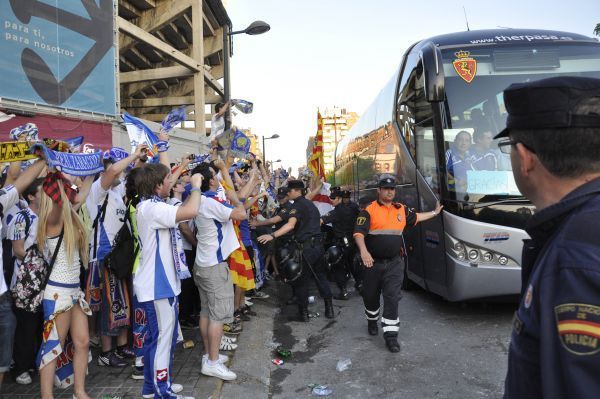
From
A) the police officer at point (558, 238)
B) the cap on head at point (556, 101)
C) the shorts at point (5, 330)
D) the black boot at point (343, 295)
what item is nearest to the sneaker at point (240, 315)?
the black boot at point (343, 295)

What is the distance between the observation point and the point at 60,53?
10.4 meters

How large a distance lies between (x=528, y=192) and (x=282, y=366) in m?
4.17

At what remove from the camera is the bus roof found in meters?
6.27

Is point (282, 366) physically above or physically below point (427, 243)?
below

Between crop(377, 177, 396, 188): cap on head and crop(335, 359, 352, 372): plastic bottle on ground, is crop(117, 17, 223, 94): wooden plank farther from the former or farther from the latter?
crop(335, 359, 352, 372): plastic bottle on ground

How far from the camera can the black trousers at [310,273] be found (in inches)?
263

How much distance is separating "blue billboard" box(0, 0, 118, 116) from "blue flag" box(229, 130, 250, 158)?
602 centimetres

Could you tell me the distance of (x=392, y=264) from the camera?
556cm

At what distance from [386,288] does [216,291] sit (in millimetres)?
2149

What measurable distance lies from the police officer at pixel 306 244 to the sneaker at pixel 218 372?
243cm

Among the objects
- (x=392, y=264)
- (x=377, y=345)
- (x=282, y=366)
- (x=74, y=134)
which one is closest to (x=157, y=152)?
(x=282, y=366)

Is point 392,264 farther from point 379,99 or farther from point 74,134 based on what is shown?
point 74,134

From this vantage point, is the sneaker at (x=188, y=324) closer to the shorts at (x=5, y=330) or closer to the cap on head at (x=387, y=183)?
the shorts at (x=5, y=330)

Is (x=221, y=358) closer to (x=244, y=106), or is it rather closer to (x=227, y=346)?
(x=227, y=346)
